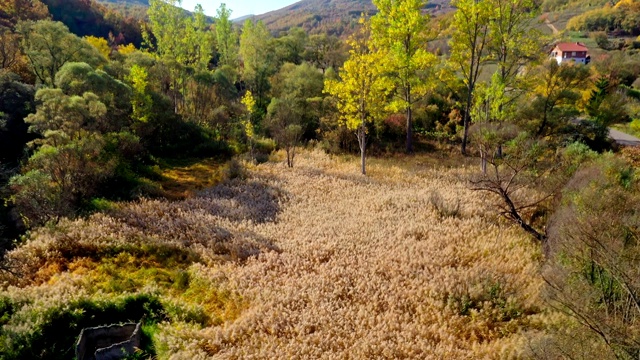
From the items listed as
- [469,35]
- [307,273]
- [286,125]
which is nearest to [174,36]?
[286,125]

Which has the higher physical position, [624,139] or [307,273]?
[624,139]

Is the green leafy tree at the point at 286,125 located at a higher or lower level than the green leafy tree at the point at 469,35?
lower

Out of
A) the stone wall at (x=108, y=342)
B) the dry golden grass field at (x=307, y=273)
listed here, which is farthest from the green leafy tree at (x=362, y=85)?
the stone wall at (x=108, y=342)

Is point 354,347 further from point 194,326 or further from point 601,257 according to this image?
point 601,257

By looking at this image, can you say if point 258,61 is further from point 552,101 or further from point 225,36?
point 552,101

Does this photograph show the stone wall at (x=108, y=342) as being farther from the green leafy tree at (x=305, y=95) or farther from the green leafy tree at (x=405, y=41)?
the green leafy tree at (x=305, y=95)

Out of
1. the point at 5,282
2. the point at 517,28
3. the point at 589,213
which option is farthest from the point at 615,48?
the point at 5,282

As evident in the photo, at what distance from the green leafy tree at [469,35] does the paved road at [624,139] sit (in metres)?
12.2

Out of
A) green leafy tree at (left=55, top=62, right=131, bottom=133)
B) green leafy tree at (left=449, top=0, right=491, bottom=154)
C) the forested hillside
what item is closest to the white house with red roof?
the forested hillside

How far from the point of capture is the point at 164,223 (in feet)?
41.5

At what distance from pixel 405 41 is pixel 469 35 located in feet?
11.0

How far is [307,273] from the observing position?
10023 mm

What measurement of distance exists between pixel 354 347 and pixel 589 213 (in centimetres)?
720

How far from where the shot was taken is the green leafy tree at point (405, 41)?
773 inches
